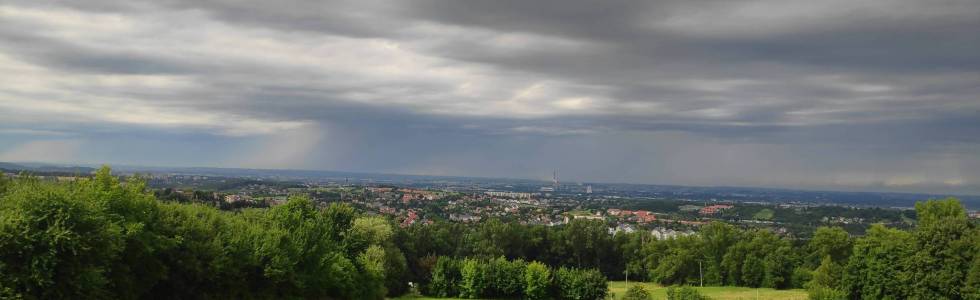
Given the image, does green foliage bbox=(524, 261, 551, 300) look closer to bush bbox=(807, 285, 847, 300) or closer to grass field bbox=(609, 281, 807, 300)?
grass field bbox=(609, 281, 807, 300)

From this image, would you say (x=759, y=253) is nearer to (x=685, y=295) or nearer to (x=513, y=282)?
(x=513, y=282)

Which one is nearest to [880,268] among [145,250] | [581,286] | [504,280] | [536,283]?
[581,286]

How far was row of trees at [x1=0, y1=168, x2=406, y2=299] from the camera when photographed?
19828 mm

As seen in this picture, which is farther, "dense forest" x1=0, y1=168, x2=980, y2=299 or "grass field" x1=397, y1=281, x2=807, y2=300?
"grass field" x1=397, y1=281, x2=807, y2=300

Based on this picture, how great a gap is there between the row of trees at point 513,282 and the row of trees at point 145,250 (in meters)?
13.7

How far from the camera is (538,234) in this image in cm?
7831

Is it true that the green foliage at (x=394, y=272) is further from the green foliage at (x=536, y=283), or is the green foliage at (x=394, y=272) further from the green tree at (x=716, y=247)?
the green tree at (x=716, y=247)

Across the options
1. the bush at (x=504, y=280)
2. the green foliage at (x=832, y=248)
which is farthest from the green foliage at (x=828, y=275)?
the bush at (x=504, y=280)

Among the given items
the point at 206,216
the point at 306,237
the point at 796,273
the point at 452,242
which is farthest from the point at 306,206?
the point at 796,273

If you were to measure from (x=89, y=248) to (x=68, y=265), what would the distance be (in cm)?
81

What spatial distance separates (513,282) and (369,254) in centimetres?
1206

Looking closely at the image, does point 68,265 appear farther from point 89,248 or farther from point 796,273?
point 796,273

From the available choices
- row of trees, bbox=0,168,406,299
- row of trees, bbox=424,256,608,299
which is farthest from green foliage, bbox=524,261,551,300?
row of trees, bbox=0,168,406,299

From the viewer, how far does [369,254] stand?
163 feet
